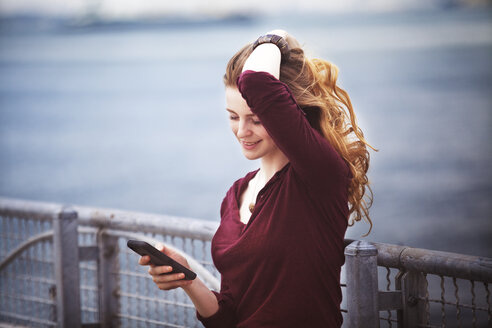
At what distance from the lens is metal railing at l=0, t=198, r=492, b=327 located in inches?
81.2

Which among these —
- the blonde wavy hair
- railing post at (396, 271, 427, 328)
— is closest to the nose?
the blonde wavy hair

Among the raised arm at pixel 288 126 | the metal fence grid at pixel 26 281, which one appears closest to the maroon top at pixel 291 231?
the raised arm at pixel 288 126

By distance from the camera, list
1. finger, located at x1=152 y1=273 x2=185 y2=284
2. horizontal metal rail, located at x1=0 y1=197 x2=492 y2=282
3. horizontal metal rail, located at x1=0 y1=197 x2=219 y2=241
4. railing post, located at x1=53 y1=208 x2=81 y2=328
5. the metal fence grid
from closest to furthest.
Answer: finger, located at x1=152 y1=273 x2=185 y2=284
horizontal metal rail, located at x1=0 y1=197 x2=492 y2=282
horizontal metal rail, located at x1=0 y1=197 x2=219 y2=241
railing post, located at x1=53 y1=208 x2=81 y2=328
the metal fence grid

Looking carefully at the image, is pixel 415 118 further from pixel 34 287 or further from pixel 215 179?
pixel 34 287

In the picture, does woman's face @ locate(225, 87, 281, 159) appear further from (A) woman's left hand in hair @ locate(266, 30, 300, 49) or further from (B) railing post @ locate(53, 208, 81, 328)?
(B) railing post @ locate(53, 208, 81, 328)

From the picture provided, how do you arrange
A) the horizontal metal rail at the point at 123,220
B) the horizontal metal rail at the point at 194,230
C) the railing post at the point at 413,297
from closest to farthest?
the horizontal metal rail at the point at 194,230 < the railing post at the point at 413,297 < the horizontal metal rail at the point at 123,220

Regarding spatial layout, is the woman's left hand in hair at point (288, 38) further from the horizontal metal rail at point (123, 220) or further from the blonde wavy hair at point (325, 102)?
the horizontal metal rail at point (123, 220)

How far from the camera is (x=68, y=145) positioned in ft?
145

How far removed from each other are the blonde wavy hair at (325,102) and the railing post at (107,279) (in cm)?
131

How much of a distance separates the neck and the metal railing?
29cm

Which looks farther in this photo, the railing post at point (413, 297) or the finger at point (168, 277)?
the railing post at point (413, 297)

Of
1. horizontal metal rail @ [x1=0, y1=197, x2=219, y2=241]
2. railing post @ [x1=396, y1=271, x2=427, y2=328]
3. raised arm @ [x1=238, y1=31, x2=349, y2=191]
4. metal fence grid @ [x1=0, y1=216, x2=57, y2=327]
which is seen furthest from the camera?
metal fence grid @ [x1=0, y1=216, x2=57, y2=327]

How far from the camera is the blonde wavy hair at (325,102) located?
1947mm

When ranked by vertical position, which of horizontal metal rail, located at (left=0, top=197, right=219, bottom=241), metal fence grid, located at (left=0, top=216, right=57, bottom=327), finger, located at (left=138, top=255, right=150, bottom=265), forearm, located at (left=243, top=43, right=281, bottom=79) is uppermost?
forearm, located at (left=243, top=43, right=281, bottom=79)
